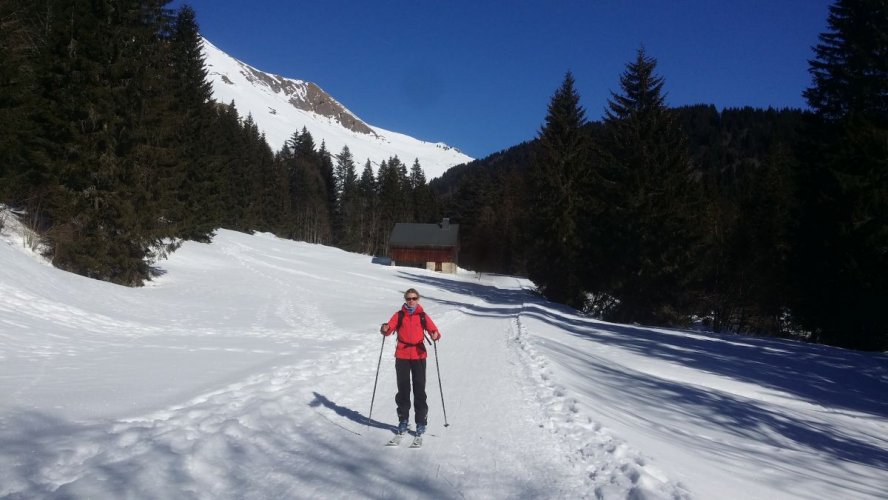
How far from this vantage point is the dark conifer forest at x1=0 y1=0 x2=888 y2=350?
17.7m

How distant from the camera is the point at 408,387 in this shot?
21.6 ft

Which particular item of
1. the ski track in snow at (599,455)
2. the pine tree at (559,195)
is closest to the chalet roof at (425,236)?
the pine tree at (559,195)

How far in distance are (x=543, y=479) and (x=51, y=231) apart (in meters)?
19.5

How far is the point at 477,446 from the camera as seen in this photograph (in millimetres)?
6141

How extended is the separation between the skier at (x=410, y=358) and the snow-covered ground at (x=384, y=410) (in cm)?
49

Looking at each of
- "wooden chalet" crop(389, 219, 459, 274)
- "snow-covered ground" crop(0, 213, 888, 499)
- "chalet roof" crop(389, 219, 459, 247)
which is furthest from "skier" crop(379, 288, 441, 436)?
"chalet roof" crop(389, 219, 459, 247)

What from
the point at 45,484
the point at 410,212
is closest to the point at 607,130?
the point at 45,484

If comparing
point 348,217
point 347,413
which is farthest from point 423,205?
point 347,413

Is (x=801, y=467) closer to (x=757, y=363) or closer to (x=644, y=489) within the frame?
(x=644, y=489)

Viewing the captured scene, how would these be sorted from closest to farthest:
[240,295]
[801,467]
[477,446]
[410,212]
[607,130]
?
[477,446] → [801,467] → [240,295] → [607,130] → [410,212]

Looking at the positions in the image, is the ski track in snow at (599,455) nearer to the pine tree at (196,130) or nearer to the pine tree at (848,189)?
the pine tree at (848,189)

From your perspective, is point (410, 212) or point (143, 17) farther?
point (410, 212)

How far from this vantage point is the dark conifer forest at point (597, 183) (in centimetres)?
1773

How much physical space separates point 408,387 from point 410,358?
0.38 m
